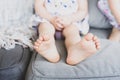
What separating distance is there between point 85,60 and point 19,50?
1.05ft

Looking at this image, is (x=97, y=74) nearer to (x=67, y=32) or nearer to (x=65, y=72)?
(x=65, y=72)

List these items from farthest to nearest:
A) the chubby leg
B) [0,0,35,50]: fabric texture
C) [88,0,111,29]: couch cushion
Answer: [88,0,111,29]: couch cushion < the chubby leg < [0,0,35,50]: fabric texture

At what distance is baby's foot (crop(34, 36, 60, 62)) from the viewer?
1.04 meters

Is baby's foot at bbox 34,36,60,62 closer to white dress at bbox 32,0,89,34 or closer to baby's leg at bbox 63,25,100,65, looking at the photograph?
baby's leg at bbox 63,25,100,65

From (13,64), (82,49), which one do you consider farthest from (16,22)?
(82,49)

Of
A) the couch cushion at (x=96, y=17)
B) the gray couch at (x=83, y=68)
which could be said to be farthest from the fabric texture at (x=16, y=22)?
the couch cushion at (x=96, y=17)

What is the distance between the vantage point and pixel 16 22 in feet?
4.66

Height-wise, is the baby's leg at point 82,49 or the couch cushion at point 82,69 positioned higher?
the baby's leg at point 82,49

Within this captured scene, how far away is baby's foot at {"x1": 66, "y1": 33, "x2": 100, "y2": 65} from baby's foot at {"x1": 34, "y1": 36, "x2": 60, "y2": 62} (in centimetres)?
6

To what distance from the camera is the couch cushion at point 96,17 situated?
57.6 inches

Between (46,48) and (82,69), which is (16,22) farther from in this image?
(82,69)

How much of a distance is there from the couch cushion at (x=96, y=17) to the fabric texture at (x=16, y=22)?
360 millimetres

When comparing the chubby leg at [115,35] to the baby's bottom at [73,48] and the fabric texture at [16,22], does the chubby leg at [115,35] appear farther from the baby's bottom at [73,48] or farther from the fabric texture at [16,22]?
the fabric texture at [16,22]

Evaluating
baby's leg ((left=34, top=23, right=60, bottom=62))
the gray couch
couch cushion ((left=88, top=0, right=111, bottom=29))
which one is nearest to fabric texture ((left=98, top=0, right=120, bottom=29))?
couch cushion ((left=88, top=0, right=111, bottom=29))
